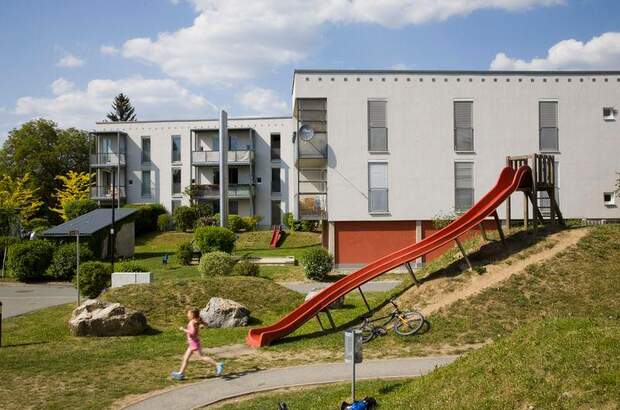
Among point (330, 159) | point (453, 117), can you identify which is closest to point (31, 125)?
point (330, 159)

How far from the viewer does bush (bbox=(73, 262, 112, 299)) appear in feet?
74.8

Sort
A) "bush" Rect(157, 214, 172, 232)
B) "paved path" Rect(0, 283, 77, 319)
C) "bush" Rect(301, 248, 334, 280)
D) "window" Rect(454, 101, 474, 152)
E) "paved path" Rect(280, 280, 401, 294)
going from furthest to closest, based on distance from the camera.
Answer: "bush" Rect(157, 214, 172, 232) < "window" Rect(454, 101, 474, 152) < "bush" Rect(301, 248, 334, 280) < "paved path" Rect(280, 280, 401, 294) < "paved path" Rect(0, 283, 77, 319)

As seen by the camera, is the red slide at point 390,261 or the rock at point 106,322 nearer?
the red slide at point 390,261

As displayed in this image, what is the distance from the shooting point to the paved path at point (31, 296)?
22520mm

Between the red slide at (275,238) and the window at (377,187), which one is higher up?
the window at (377,187)

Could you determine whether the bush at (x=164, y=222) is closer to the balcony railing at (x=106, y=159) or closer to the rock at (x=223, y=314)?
the balcony railing at (x=106, y=159)

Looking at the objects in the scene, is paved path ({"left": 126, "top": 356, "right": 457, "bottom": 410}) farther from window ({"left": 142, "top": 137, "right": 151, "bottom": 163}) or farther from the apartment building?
window ({"left": 142, "top": 137, "right": 151, "bottom": 163})

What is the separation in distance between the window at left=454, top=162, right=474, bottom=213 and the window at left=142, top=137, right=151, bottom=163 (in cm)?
3524

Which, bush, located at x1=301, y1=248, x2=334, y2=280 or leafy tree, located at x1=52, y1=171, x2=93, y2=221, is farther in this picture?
leafy tree, located at x1=52, y1=171, x2=93, y2=221

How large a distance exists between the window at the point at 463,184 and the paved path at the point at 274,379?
19739 mm

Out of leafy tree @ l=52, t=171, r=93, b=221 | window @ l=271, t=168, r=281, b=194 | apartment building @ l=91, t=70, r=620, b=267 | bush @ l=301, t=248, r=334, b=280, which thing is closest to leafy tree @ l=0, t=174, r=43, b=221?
leafy tree @ l=52, t=171, r=93, b=221

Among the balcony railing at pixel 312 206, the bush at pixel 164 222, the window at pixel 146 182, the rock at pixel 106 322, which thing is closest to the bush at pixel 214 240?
the balcony railing at pixel 312 206

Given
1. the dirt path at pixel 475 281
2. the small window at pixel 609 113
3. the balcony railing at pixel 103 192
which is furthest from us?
the balcony railing at pixel 103 192

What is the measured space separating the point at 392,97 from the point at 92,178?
39196 mm
